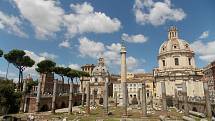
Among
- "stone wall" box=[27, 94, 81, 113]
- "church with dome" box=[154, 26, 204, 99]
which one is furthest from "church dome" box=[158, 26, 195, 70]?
"stone wall" box=[27, 94, 81, 113]

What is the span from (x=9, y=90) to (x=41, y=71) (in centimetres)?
2732

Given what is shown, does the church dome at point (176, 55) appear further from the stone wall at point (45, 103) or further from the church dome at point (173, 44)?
the stone wall at point (45, 103)

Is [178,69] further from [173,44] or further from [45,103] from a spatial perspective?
[45,103]

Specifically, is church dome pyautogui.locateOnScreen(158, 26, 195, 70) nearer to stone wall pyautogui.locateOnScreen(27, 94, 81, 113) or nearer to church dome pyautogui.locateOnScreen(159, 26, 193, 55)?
church dome pyautogui.locateOnScreen(159, 26, 193, 55)

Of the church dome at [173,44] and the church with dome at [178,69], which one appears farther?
the church dome at [173,44]

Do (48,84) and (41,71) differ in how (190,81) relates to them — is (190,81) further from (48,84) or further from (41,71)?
(48,84)

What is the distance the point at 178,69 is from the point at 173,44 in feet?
27.4

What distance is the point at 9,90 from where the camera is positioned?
1457 inches

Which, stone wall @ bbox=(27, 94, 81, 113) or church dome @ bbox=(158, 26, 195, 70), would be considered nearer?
stone wall @ bbox=(27, 94, 81, 113)

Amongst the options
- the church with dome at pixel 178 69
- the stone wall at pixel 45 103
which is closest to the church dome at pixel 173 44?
the church with dome at pixel 178 69

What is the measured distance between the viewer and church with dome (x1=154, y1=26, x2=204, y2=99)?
6475 centimetres

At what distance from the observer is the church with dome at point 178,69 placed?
212 feet

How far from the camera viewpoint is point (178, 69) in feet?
219

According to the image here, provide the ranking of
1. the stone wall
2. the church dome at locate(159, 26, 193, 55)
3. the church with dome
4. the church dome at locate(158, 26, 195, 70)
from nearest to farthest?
the stone wall
the church with dome
the church dome at locate(158, 26, 195, 70)
the church dome at locate(159, 26, 193, 55)
